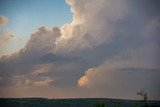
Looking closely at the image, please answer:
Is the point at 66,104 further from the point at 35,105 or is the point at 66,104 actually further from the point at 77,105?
the point at 35,105

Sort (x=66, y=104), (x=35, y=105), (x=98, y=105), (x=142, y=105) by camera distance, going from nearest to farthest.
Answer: (x=98, y=105) < (x=142, y=105) < (x=66, y=104) < (x=35, y=105)

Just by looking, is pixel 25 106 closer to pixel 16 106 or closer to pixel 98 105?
pixel 16 106

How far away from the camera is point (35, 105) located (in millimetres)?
36750

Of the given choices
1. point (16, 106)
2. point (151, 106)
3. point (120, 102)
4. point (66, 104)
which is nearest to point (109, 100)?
point (120, 102)

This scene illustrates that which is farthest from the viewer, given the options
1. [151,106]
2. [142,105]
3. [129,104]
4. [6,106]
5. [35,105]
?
[35,105]

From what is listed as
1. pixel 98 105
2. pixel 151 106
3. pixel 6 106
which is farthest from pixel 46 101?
pixel 98 105

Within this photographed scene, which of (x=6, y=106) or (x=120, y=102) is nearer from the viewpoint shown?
(x=120, y=102)

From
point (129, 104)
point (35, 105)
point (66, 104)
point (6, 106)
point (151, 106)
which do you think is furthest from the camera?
point (35, 105)

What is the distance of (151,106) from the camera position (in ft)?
76.2

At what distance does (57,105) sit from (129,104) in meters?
11.8

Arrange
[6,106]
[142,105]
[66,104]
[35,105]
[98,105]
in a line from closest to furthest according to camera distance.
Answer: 1. [98,105]
2. [142,105]
3. [6,106]
4. [66,104]
5. [35,105]

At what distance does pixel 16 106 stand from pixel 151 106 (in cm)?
1638

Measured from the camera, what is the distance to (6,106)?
3170cm

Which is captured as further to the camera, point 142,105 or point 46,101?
point 46,101
